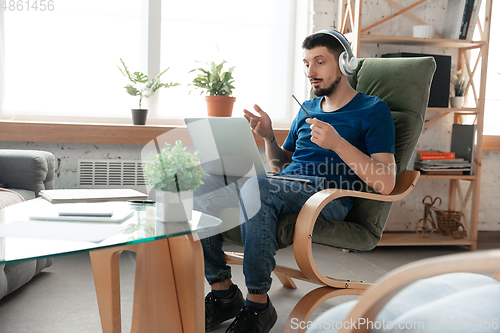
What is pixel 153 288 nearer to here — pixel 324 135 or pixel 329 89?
pixel 324 135

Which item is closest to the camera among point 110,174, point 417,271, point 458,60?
point 417,271

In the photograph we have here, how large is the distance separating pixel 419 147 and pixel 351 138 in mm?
1569

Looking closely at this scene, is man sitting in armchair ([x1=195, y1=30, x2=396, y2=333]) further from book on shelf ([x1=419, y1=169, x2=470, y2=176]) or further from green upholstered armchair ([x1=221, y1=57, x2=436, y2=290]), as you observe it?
book on shelf ([x1=419, y1=169, x2=470, y2=176])

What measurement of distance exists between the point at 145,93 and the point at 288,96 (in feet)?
3.33

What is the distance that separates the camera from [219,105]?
2.77 m

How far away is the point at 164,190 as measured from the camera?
119cm

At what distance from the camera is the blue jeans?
4.80 feet

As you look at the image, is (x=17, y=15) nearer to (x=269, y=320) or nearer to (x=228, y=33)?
(x=228, y=33)

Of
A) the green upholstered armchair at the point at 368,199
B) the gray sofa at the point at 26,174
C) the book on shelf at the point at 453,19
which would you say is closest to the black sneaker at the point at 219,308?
the green upholstered armchair at the point at 368,199

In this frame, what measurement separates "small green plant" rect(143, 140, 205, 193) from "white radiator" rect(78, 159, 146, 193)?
153 centimetres

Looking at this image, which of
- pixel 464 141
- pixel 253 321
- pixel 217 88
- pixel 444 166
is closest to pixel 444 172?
pixel 444 166

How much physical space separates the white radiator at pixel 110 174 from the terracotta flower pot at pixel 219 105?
1.80ft

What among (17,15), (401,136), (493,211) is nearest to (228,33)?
(17,15)

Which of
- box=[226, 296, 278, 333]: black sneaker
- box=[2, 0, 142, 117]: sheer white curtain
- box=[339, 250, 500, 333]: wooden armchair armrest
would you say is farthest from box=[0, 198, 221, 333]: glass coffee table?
box=[2, 0, 142, 117]: sheer white curtain
